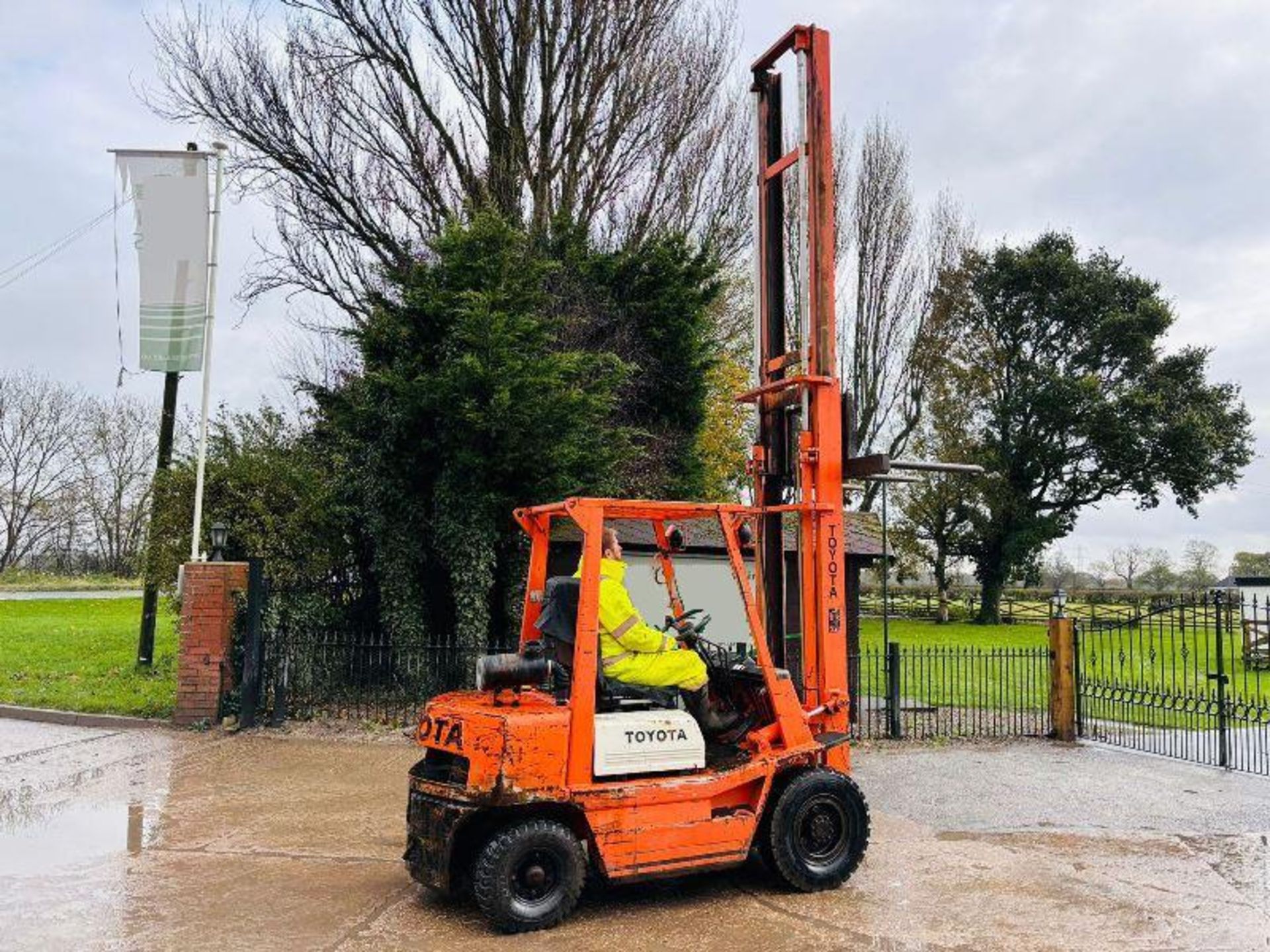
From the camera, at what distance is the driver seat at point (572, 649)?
636 centimetres

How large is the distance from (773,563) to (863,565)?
1020 cm

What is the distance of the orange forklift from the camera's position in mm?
6113

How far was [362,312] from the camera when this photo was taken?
20203 mm

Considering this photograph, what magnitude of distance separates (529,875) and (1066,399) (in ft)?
119

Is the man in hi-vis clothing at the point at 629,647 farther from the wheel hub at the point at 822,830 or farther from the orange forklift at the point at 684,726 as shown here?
the wheel hub at the point at 822,830

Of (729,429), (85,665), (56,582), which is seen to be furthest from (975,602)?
(56,582)

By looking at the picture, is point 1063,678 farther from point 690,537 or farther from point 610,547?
point 610,547

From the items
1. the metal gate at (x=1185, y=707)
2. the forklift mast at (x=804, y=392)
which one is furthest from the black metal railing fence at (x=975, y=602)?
the forklift mast at (x=804, y=392)

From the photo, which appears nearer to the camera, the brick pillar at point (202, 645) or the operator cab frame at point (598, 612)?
the operator cab frame at point (598, 612)

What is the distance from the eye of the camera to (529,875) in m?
6.09

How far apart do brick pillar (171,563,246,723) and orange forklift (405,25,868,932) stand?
272 inches

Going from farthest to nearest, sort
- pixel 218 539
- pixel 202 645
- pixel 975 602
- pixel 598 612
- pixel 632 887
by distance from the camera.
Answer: pixel 975 602, pixel 218 539, pixel 202 645, pixel 632 887, pixel 598 612

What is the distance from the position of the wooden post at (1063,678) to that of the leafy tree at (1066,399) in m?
25.7

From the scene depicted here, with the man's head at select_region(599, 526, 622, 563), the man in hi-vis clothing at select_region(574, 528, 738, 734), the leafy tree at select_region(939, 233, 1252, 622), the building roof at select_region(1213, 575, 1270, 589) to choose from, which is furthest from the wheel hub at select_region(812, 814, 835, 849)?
the leafy tree at select_region(939, 233, 1252, 622)
